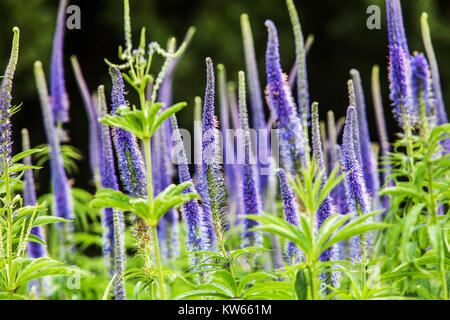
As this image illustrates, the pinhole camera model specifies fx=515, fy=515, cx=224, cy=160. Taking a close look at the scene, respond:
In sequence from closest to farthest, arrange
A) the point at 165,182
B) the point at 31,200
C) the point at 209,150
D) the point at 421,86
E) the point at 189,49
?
the point at 421,86, the point at 209,150, the point at 31,200, the point at 165,182, the point at 189,49

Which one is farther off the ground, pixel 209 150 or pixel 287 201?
pixel 209 150

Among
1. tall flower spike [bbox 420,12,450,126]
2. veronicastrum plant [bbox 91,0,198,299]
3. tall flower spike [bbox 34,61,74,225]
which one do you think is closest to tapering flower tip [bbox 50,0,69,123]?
tall flower spike [bbox 34,61,74,225]

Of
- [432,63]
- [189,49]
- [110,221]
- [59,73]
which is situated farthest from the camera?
[189,49]

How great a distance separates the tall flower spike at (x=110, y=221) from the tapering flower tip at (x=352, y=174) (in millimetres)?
808

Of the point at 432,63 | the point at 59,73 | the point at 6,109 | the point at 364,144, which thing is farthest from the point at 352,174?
the point at 59,73

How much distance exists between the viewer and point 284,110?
1.44m

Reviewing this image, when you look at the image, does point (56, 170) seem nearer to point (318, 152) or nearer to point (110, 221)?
point (110, 221)

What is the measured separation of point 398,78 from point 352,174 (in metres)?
0.34

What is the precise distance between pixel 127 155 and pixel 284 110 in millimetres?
550

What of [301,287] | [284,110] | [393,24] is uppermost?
[393,24]

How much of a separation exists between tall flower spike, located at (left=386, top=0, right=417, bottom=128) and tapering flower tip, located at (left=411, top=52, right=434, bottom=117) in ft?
0.13

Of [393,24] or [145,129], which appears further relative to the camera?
[393,24]

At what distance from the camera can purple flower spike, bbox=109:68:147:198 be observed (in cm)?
166
